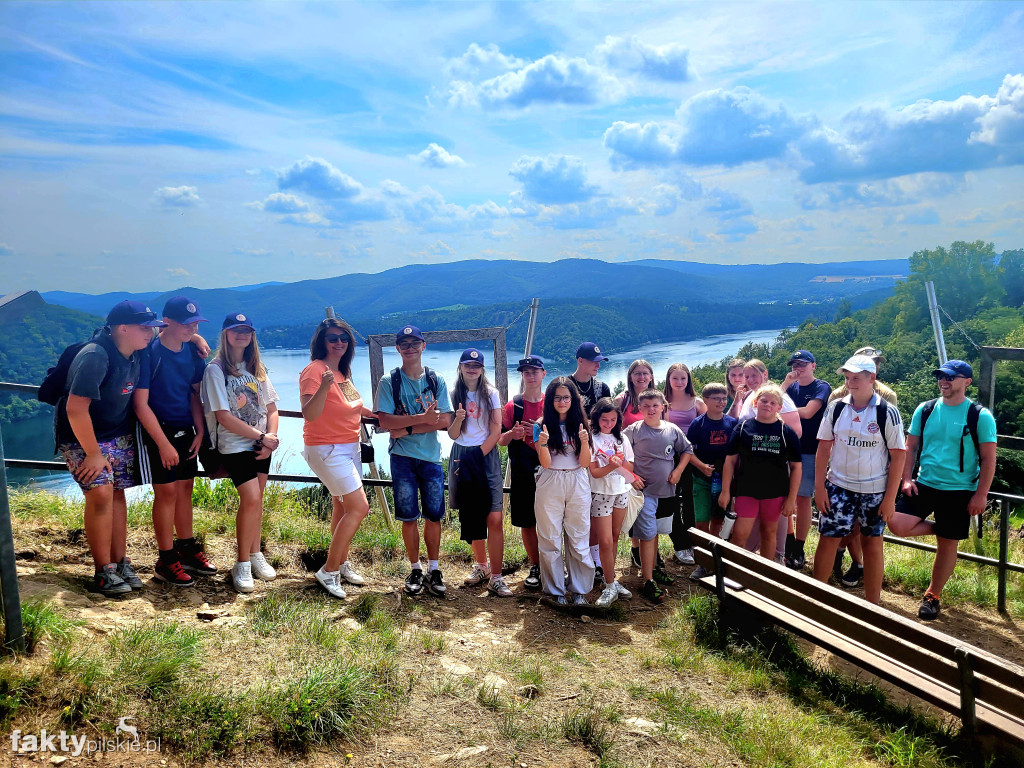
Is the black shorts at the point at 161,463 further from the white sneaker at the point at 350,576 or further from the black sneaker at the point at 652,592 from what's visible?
the black sneaker at the point at 652,592

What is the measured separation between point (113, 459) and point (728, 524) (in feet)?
15.3

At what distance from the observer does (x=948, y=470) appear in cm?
484

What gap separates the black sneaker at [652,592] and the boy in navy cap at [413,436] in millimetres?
1609

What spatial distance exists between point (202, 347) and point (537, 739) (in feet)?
10.8

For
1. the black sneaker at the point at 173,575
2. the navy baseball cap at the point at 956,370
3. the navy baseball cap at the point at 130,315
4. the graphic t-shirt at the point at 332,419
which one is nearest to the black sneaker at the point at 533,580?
the graphic t-shirt at the point at 332,419

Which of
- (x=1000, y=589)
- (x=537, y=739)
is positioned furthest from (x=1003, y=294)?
(x=537, y=739)

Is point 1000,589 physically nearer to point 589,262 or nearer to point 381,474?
point 381,474

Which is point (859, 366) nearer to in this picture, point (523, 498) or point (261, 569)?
point (523, 498)

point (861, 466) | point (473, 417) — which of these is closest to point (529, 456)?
point (473, 417)

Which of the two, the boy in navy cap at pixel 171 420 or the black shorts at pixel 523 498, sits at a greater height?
the boy in navy cap at pixel 171 420

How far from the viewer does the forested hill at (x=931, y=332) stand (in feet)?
107

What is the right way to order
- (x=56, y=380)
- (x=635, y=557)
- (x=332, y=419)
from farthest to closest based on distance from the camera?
1. (x=635, y=557)
2. (x=332, y=419)
3. (x=56, y=380)

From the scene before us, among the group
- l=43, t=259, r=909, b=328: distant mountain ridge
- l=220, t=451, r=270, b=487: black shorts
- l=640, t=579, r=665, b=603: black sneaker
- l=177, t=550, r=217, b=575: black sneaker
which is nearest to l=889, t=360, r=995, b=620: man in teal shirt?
l=640, t=579, r=665, b=603: black sneaker

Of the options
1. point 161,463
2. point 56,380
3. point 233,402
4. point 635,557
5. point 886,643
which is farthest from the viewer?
point 635,557
